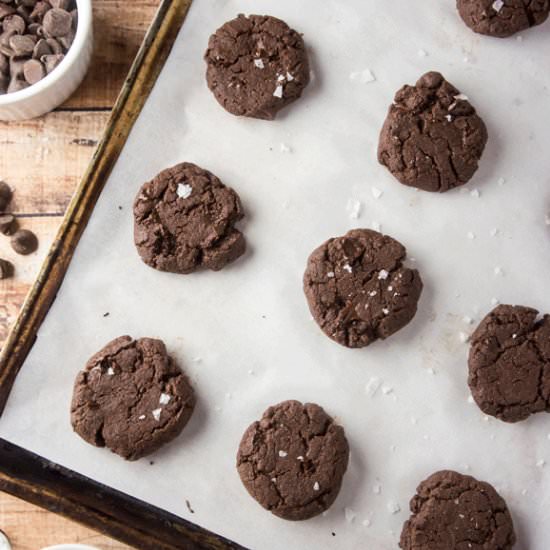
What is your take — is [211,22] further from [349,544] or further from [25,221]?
[349,544]

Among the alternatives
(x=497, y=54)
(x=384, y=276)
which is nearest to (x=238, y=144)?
(x=384, y=276)

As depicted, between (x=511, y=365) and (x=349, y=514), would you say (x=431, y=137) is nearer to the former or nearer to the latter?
(x=511, y=365)

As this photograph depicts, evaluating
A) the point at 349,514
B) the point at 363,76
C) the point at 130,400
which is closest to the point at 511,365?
the point at 349,514

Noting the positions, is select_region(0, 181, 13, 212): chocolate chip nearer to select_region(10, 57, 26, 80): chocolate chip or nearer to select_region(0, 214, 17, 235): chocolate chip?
select_region(0, 214, 17, 235): chocolate chip

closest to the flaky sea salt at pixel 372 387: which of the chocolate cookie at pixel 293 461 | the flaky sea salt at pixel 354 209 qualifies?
the chocolate cookie at pixel 293 461

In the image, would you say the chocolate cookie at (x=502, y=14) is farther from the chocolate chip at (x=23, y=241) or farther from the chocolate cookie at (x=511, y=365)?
the chocolate chip at (x=23, y=241)

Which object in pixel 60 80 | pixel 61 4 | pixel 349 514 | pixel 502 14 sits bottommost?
pixel 349 514

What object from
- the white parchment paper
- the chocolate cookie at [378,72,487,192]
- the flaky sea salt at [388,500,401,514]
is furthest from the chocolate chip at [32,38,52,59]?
the flaky sea salt at [388,500,401,514]

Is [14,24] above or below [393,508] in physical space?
above

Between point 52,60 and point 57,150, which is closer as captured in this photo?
point 52,60
